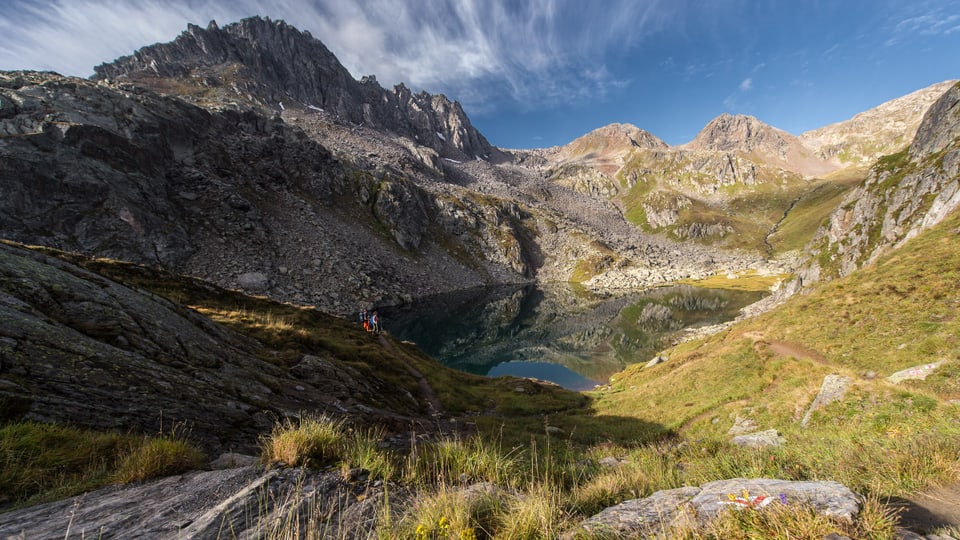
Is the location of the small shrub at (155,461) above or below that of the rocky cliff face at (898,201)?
below

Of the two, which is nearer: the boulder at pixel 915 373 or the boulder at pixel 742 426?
the boulder at pixel 915 373

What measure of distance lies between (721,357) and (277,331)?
28984 mm

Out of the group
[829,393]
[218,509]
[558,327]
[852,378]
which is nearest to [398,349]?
[829,393]

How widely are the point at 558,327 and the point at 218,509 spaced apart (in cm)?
7318

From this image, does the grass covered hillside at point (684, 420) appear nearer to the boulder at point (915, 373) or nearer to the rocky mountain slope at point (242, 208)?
the boulder at point (915, 373)

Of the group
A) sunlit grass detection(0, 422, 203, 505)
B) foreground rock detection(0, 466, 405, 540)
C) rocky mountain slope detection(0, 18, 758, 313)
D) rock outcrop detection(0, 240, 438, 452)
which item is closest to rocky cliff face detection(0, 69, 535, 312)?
rocky mountain slope detection(0, 18, 758, 313)

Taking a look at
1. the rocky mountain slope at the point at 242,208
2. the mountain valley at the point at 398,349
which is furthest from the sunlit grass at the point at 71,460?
the rocky mountain slope at the point at 242,208

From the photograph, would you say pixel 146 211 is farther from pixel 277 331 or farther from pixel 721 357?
pixel 721 357

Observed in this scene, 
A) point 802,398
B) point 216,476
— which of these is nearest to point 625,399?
point 802,398

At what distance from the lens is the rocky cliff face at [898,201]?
3222cm

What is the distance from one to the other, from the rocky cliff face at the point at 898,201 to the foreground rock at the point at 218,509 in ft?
148

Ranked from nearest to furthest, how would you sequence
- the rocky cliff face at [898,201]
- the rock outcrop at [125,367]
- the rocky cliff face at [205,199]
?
the rock outcrop at [125,367]
the rocky cliff face at [898,201]
the rocky cliff face at [205,199]

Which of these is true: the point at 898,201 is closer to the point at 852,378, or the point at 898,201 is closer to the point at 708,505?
the point at 852,378

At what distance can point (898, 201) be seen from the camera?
37969 millimetres
